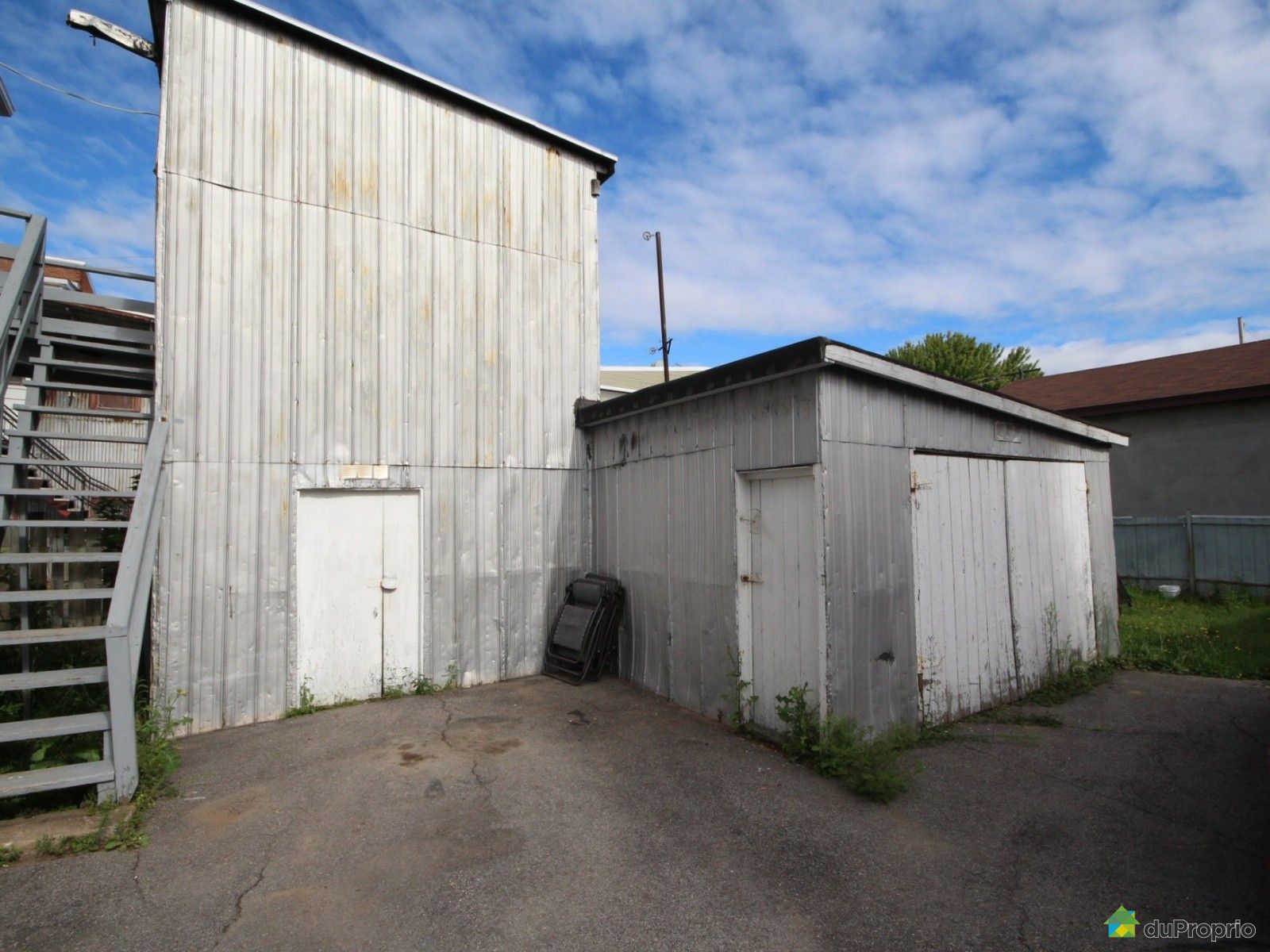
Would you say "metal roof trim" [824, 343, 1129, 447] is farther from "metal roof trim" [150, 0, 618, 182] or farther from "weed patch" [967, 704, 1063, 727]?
"metal roof trim" [150, 0, 618, 182]

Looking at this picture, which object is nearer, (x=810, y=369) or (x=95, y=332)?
(x=810, y=369)

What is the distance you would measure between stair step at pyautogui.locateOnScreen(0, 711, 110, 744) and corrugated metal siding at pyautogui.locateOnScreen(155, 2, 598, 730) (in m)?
1.46

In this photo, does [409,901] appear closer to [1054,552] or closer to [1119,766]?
[1119,766]

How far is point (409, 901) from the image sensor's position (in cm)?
319

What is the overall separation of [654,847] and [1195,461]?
1519 centimetres

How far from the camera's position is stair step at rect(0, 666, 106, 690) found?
390 cm

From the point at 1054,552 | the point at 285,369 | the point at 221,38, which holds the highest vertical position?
the point at 221,38

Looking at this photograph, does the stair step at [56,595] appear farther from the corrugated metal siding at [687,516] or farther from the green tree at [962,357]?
the green tree at [962,357]

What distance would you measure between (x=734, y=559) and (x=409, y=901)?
11.1 ft

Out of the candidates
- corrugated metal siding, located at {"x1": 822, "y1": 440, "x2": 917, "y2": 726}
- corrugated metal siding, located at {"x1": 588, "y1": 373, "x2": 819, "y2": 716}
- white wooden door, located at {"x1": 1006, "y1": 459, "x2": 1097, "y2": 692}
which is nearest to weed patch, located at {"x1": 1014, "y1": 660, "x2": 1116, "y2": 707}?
white wooden door, located at {"x1": 1006, "y1": 459, "x2": 1097, "y2": 692}

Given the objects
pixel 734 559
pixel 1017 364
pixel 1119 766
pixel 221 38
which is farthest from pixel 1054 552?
pixel 1017 364

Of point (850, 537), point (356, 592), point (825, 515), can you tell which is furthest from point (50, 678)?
point (850, 537)

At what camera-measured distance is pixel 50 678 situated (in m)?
4.02

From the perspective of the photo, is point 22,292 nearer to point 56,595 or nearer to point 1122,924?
point 56,595
